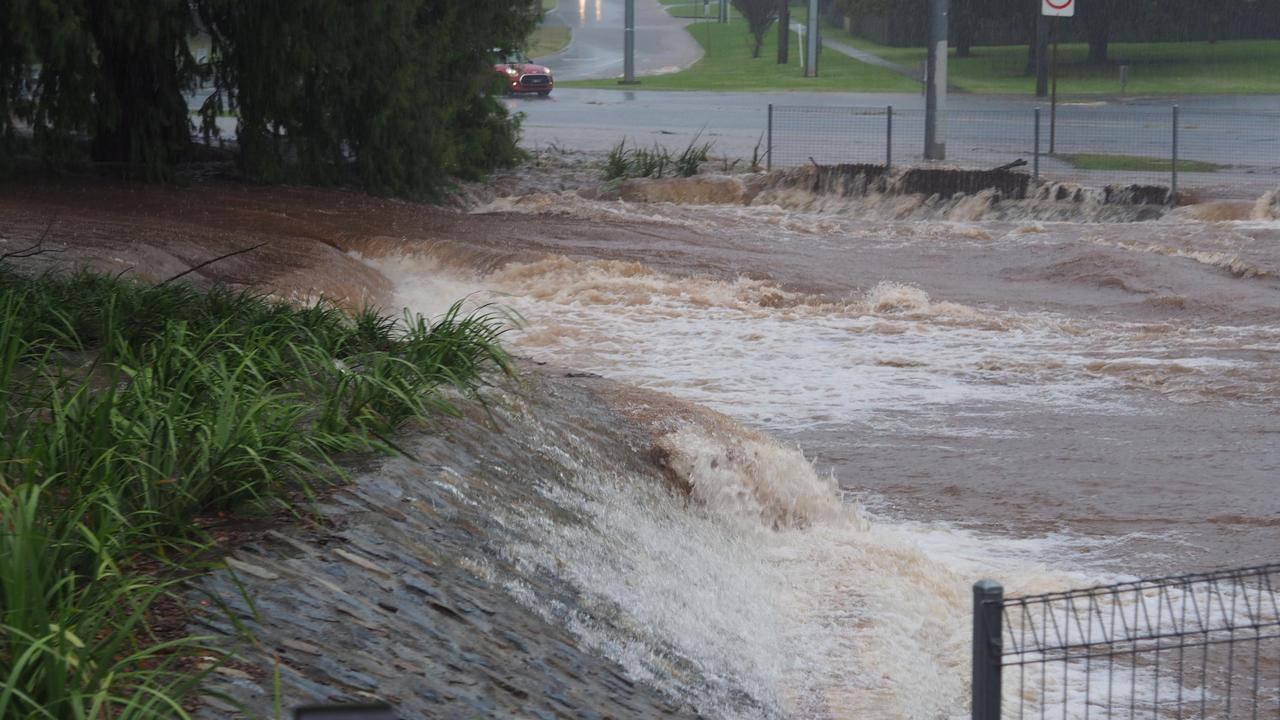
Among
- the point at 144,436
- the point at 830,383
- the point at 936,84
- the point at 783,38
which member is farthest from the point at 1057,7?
the point at 783,38

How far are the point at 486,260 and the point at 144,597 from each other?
42.1ft

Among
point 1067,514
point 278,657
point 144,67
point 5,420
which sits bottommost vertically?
point 1067,514

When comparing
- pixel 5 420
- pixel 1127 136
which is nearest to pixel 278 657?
pixel 5 420

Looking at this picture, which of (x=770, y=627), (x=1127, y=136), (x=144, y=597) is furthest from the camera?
(x=1127, y=136)

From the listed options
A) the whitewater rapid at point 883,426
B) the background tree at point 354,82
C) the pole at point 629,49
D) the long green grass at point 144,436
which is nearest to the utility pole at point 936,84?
the whitewater rapid at point 883,426

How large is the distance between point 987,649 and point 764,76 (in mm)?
49703

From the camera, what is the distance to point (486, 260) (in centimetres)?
1688

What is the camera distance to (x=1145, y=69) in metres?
47.2

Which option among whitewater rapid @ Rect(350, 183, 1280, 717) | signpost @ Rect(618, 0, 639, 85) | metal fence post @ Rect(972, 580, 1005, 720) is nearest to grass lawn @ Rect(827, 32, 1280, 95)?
signpost @ Rect(618, 0, 639, 85)

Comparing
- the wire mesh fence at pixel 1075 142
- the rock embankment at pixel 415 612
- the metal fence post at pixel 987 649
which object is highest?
the wire mesh fence at pixel 1075 142

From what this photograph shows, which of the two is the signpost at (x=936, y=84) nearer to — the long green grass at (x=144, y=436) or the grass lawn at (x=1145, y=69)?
the long green grass at (x=144, y=436)

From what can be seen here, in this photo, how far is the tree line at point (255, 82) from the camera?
58.0 feet

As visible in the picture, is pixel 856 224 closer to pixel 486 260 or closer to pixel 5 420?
pixel 486 260

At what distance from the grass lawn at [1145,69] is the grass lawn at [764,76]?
232 cm
